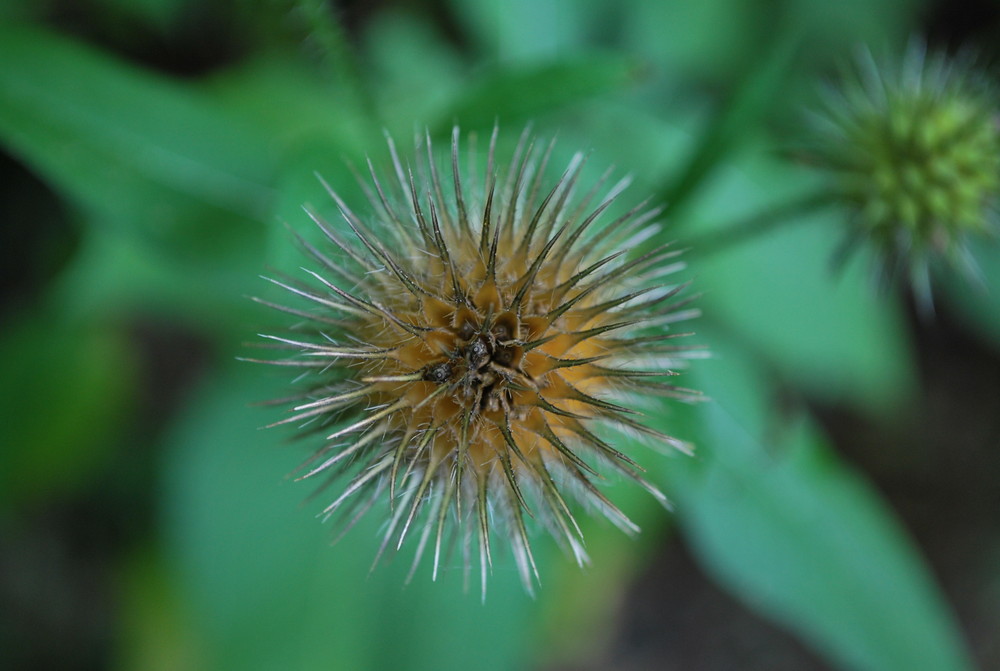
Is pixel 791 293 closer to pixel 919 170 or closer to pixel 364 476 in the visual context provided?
pixel 919 170

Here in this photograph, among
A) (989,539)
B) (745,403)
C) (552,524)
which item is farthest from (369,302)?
(989,539)

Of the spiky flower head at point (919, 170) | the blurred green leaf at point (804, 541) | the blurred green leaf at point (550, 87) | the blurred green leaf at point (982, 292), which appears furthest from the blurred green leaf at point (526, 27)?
the blurred green leaf at point (982, 292)

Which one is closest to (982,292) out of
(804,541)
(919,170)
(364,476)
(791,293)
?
(791,293)

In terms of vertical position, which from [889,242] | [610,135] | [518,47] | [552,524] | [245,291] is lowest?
[552,524]

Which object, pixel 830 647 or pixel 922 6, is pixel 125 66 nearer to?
pixel 830 647

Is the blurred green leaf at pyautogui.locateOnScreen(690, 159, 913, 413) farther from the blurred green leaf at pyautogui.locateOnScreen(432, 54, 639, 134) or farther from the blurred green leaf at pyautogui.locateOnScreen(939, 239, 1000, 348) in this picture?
the blurred green leaf at pyautogui.locateOnScreen(432, 54, 639, 134)

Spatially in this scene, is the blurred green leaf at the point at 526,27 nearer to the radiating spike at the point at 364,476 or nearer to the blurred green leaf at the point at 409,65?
the blurred green leaf at the point at 409,65

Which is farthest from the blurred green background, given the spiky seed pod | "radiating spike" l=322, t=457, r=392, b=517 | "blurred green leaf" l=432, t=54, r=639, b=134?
"radiating spike" l=322, t=457, r=392, b=517

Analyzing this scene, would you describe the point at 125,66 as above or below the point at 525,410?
above
